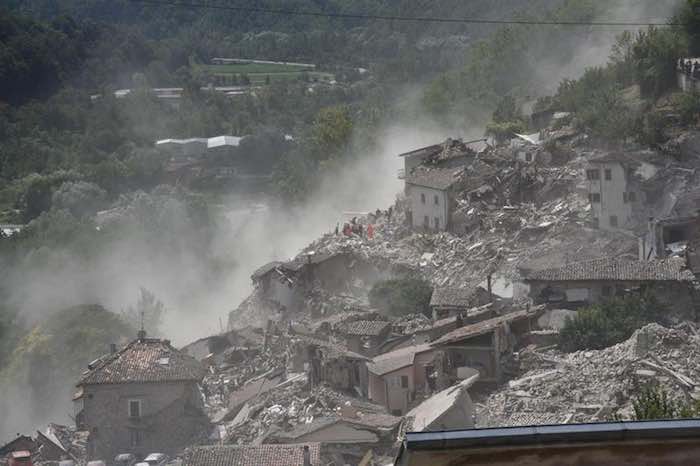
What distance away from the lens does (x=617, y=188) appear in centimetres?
2998

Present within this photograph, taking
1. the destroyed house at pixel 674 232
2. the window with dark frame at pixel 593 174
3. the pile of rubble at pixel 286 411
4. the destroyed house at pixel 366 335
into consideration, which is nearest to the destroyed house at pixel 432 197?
A: the window with dark frame at pixel 593 174

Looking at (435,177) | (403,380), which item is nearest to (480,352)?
(403,380)

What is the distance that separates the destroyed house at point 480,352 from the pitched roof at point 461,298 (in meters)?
3.15

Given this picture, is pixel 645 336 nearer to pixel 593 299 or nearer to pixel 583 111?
pixel 593 299

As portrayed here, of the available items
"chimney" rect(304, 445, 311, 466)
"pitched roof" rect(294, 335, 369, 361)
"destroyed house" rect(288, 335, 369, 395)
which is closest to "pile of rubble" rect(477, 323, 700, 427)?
"chimney" rect(304, 445, 311, 466)

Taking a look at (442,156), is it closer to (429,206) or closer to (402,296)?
(429,206)

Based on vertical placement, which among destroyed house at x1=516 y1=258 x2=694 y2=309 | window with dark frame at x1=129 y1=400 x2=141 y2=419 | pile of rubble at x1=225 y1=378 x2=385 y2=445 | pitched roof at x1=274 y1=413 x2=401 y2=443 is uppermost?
destroyed house at x1=516 y1=258 x2=694 y2=309

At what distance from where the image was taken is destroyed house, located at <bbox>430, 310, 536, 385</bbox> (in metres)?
23.9

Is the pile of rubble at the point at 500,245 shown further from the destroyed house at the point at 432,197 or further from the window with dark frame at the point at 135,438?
the window with dark frame at the point at 135,438

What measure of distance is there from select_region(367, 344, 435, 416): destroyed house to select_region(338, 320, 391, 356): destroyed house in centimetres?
229

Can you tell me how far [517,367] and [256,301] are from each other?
13.1 metres

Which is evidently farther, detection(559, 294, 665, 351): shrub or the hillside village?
detection(559, 294, 665, 351): shrub

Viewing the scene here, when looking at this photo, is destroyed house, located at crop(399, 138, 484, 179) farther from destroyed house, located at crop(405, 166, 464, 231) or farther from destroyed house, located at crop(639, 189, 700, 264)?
destroyed house, located at crop(639, 189, 700, 264)

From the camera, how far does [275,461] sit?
2064 centimetres
